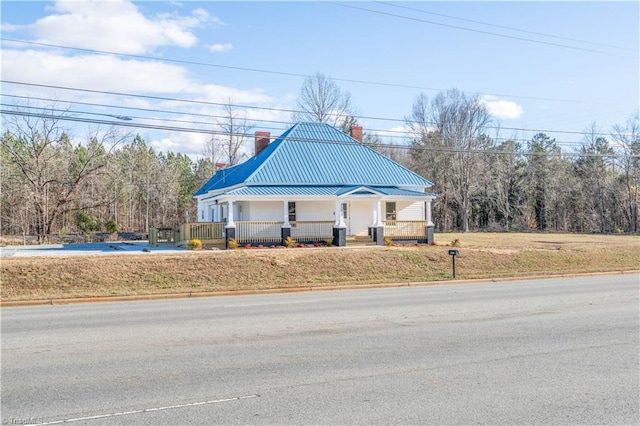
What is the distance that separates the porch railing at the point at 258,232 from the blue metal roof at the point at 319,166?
2720mm

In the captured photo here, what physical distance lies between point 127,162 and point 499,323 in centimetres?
6237

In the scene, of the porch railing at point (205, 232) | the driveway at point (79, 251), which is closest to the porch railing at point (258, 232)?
the porch railing at point (205, 232)

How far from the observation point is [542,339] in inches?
376

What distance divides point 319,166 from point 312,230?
207 inches

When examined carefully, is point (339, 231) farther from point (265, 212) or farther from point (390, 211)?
point (390, 211)

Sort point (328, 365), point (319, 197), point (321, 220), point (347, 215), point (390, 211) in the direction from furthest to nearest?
1. point (390, 211)
2. point (347, 215)
3. point (321, 220)
4. point (319, 197)
5. point (328, 365)

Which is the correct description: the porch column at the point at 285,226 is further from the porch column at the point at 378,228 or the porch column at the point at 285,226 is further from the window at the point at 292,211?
the porch column at the point at 378,228

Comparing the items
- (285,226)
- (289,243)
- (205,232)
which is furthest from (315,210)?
(205,232)

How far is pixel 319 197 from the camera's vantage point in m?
32.8

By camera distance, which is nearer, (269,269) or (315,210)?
(269,269)

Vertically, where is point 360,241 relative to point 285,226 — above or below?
below

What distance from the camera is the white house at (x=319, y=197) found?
106 feet

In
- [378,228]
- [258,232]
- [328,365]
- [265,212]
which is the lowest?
[328,365]

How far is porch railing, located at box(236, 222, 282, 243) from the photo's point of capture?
31891 millimetres
